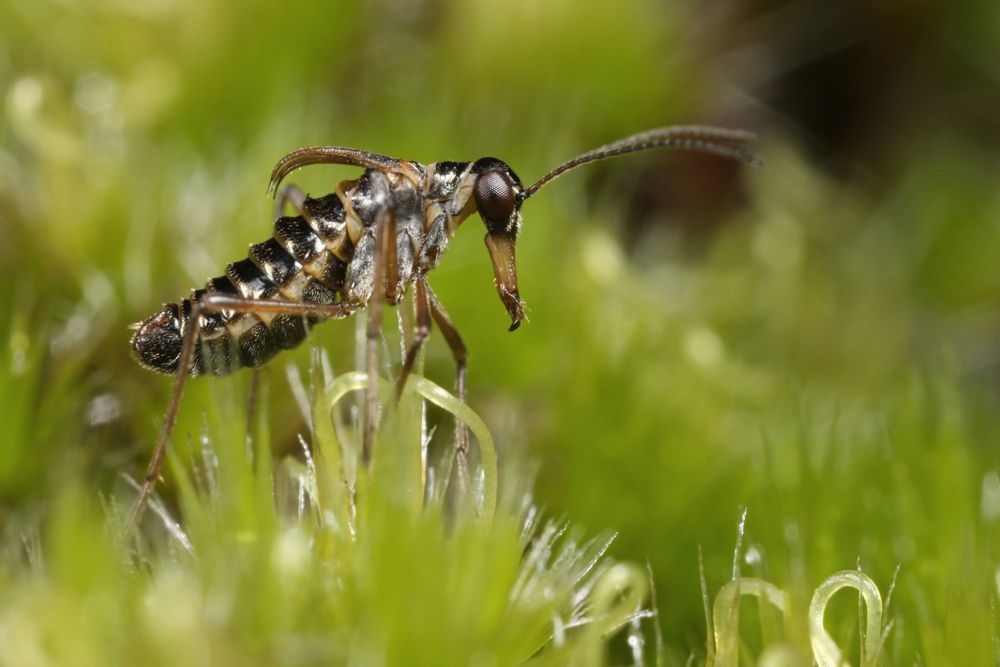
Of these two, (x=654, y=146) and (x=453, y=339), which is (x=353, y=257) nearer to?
(x=453, y=339)

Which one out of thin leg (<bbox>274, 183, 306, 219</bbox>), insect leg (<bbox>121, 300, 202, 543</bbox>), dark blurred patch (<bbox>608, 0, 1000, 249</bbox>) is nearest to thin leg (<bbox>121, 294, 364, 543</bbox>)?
insect leg (<bbox>121, 300, 202, 543</bbox>)

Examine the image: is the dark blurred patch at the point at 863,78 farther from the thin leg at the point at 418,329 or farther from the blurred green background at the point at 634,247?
the thin leg at the point at 418,329

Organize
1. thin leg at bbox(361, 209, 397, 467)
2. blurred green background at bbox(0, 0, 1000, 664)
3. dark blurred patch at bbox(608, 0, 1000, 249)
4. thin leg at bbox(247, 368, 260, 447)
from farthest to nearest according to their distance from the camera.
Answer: dark blurred patch at bbox(608, 0, 1000, 249) → thin leg at bbox(247, 368, 260, 447) → blurred green background at bbox(0, 0, 1000, 664) → thin leg at bbox(361, 209, 397, 467)

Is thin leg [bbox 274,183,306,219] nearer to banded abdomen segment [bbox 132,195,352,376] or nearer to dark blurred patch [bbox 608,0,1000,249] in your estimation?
banded abdomen segment [bbox 132,195,352,376]

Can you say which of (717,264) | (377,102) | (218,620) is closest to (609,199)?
(717,264)

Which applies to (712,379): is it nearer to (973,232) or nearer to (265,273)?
(265,273)

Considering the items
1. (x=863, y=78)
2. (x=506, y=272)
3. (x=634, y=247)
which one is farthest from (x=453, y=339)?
(x=863, y=78)

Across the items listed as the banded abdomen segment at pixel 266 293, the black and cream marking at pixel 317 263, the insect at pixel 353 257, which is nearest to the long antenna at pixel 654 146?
the insect at pixel 353 257
